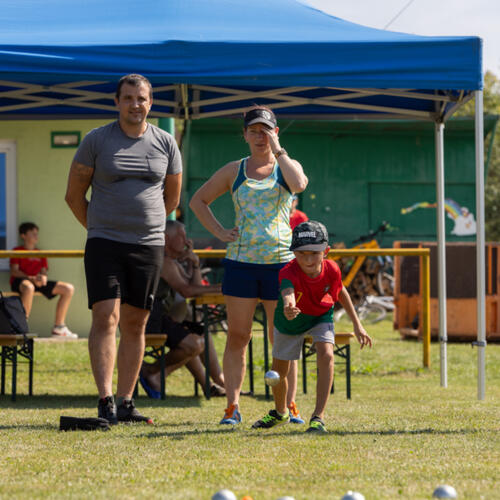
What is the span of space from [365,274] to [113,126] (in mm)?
12995

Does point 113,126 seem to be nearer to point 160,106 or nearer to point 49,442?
point 49,442

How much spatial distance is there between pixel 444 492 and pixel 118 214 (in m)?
2.62

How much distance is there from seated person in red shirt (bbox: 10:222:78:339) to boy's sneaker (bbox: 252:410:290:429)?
630 centimetres

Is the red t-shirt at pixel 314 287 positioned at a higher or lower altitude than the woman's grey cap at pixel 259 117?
lower

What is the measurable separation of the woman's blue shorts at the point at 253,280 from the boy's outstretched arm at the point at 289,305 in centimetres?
37

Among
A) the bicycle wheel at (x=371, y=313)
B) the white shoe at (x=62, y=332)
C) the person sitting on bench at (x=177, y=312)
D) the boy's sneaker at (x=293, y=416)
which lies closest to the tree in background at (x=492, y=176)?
the bicycle wheel at (x=371, y=313)

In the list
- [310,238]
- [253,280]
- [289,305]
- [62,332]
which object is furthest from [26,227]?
[289,305]

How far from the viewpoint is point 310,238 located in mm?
5031

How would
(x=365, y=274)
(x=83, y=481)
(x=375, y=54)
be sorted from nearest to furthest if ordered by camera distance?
(x=83, y=481), (x=375, y=54), (x=365, y=274)

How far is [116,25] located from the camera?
256 inches

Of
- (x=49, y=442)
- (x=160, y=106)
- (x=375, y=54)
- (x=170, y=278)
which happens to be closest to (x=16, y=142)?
(x=160, y=106)

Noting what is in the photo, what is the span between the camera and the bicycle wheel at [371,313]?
52.6 feet

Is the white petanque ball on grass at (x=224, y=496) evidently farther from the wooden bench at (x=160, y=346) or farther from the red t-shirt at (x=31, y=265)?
the red t-shirt at (x=31, y=265)

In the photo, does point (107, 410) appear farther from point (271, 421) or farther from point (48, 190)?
point (48, 190)
